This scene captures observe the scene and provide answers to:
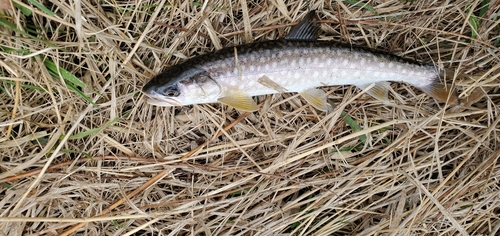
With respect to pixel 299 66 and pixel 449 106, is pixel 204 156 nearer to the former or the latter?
pixel 299 66

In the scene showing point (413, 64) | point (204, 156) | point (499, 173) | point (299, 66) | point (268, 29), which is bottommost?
point (499, 173)

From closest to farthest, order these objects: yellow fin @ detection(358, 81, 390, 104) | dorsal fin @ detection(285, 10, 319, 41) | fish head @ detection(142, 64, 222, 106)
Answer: fish head @ detection(142, 64, 222, 106)
dorsal fin @ detection(285, 10, 319, 41)
yellow fin @ detection(358, 81, 390, 104)

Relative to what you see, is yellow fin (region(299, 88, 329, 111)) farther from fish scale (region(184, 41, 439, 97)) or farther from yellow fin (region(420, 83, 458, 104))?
yellow fin (region(420, 83, 458, 104))

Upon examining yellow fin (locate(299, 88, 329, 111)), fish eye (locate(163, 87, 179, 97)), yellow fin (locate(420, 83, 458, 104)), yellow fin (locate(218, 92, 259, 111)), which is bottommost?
yellow fin (locate(420, 83, 458, 104))

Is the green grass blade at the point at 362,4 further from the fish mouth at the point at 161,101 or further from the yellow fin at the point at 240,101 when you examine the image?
the fish mouth at the point at 161,101

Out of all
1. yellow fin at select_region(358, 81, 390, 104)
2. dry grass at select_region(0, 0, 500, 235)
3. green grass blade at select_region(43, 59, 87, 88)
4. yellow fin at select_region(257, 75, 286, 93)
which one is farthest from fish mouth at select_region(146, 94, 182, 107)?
yellow fin at select_region(358, 81, 390, 104)

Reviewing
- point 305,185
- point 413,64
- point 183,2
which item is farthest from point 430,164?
point 183,2
